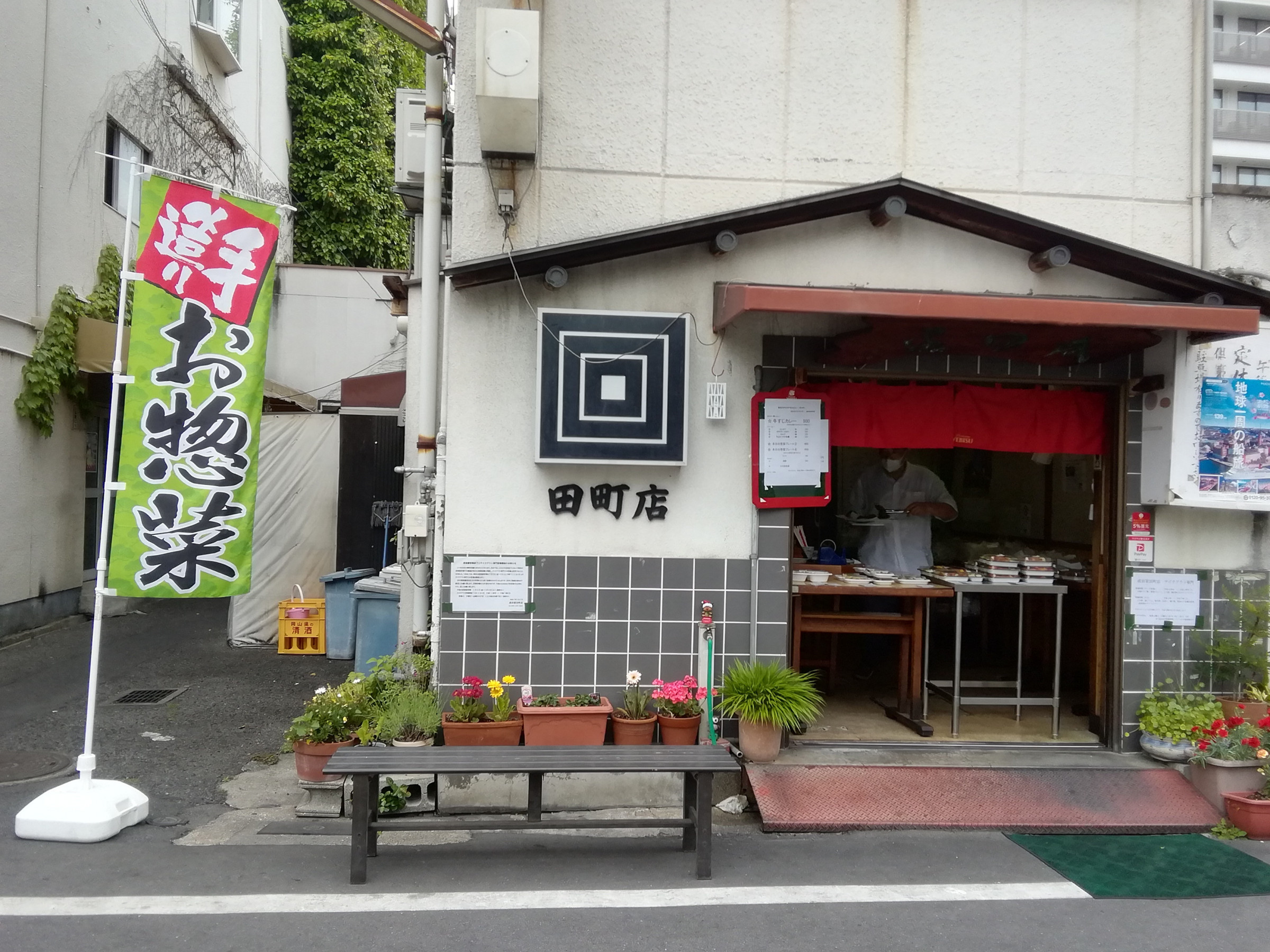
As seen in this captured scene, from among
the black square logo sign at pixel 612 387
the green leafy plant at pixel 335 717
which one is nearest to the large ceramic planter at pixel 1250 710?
the black square logo sign at pixel 612 387

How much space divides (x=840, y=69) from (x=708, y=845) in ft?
18.7

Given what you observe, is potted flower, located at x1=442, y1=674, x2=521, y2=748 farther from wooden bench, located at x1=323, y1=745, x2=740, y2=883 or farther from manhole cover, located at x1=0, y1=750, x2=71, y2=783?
manhole cover, located at x1=0, y1=750, x2=71, y2=783

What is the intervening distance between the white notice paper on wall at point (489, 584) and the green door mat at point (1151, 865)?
12.2ft

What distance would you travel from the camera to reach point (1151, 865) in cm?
560

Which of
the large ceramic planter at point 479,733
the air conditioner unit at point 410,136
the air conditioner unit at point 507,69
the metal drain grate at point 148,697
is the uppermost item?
the air conditioner unit at point 410,136

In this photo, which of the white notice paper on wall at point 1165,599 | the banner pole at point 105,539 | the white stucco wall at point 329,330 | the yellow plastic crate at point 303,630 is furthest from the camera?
the white stucco wall at point 329,330

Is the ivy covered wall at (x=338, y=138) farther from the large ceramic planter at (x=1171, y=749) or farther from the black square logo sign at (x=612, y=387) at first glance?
the large ceramic planter at (x=1171, y=749)

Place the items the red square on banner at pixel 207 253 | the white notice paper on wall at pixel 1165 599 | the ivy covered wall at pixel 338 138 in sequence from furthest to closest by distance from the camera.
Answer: the ivy covered wall at pixel 338 138 → the white notice paper on wall at pixel 1165 599 → the red square on banner at pixel 207 253

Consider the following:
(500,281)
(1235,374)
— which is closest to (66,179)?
(500,281)

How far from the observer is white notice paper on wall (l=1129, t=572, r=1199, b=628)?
277 inches

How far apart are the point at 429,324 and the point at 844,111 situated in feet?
11.8

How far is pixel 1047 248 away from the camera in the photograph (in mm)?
6609

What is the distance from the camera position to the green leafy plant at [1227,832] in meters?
6.04

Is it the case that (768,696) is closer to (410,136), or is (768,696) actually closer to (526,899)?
(526,899)
